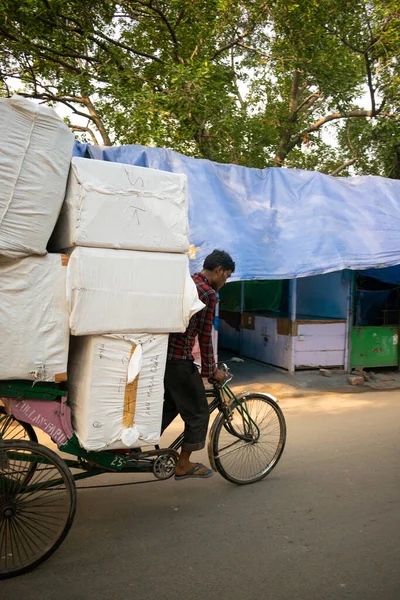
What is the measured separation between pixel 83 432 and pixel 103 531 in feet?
2.28

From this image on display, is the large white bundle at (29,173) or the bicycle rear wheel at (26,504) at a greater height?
the large white bundle at (29,173)

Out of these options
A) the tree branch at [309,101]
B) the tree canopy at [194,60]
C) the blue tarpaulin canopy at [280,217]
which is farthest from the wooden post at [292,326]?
the tree branch at [309,101]

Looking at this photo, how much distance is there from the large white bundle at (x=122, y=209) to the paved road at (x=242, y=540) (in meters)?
1.69

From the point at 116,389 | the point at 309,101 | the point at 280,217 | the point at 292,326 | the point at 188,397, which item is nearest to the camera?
the point at 116,389

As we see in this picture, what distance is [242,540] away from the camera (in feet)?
10.5

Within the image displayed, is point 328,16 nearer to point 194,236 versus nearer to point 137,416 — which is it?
point 194,236

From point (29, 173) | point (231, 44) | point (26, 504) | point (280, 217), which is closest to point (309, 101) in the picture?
point (231, 44)

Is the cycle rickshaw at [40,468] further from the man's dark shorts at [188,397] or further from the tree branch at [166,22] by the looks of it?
the tree branch at [166,22]

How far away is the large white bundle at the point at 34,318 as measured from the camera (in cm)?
276

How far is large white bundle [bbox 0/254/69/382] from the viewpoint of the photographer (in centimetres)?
276

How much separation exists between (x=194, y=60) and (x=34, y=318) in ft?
28.7

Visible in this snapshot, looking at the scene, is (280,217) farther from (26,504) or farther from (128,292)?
(26,504)

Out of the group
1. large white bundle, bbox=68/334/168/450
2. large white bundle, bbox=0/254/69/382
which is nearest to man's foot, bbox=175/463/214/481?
large white bundle, bbox=68/334/168/450

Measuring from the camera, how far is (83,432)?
9.91 ft
